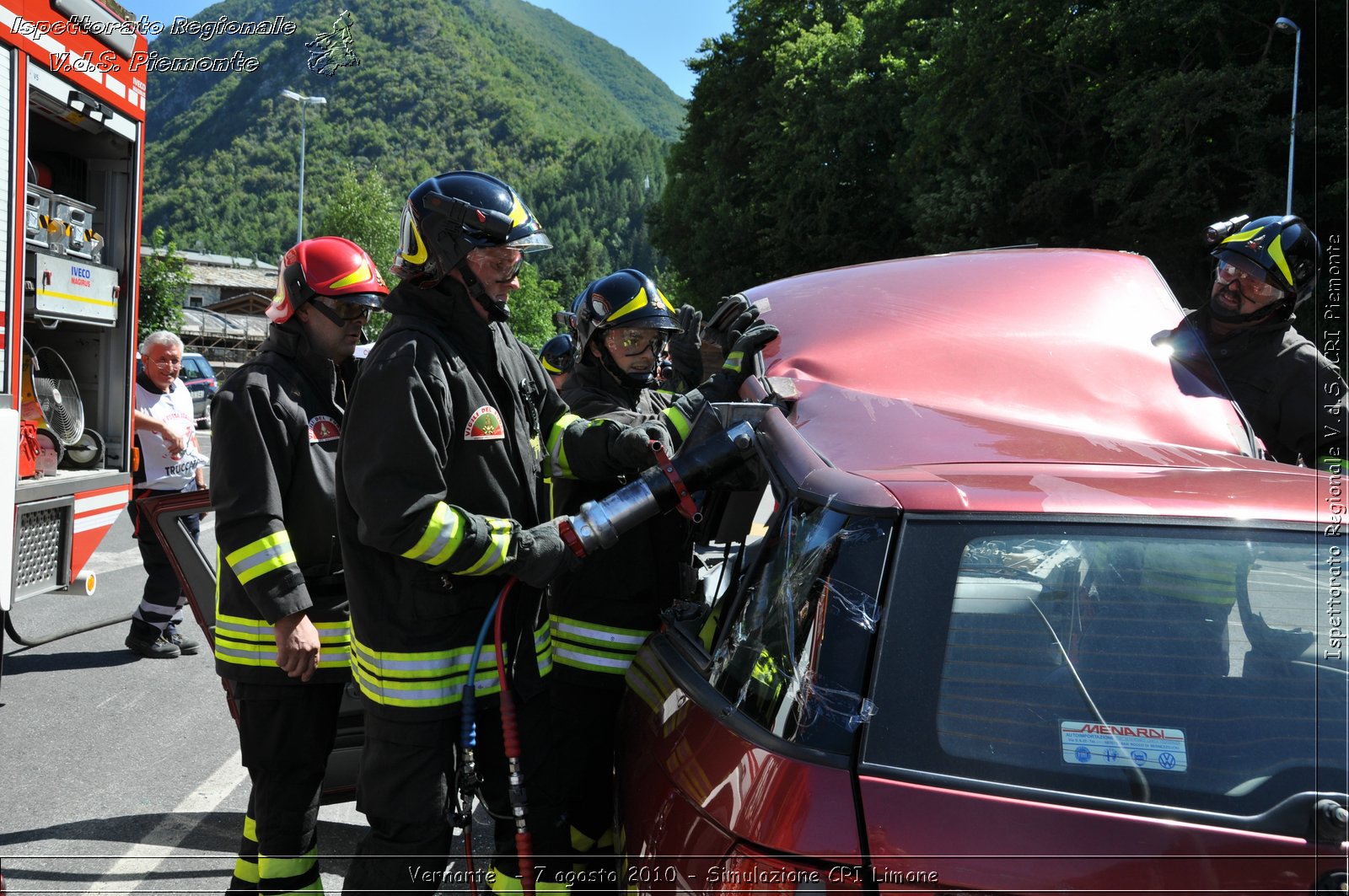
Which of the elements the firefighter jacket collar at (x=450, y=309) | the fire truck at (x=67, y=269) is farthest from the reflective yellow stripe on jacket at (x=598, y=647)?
the fire truck at (x=67, y=269)

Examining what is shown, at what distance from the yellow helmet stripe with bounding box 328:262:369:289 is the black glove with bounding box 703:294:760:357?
1114 millimetres

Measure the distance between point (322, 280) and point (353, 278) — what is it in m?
0.09

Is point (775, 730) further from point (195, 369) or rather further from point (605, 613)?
point (195, 369)

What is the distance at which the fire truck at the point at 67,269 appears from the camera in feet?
14.4

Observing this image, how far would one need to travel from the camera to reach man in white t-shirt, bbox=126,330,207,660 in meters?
5.82

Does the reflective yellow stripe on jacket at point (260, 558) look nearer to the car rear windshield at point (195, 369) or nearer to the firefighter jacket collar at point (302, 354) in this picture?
the firefighter jacket collar at point (302, 354)

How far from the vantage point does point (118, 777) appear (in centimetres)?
423

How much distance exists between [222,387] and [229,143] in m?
111

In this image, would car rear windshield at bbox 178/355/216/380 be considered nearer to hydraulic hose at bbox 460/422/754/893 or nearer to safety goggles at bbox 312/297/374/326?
safety goggles at bbox 312/297/374/326

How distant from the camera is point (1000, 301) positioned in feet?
9.36

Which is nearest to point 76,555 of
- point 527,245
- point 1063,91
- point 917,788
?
point 527,245

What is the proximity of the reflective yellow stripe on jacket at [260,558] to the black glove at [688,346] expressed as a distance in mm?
1630

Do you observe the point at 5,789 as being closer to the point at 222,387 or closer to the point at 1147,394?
the point at 222,387

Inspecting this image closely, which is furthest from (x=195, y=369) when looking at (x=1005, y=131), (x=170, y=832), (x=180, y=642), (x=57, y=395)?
(x=170, y=832)
